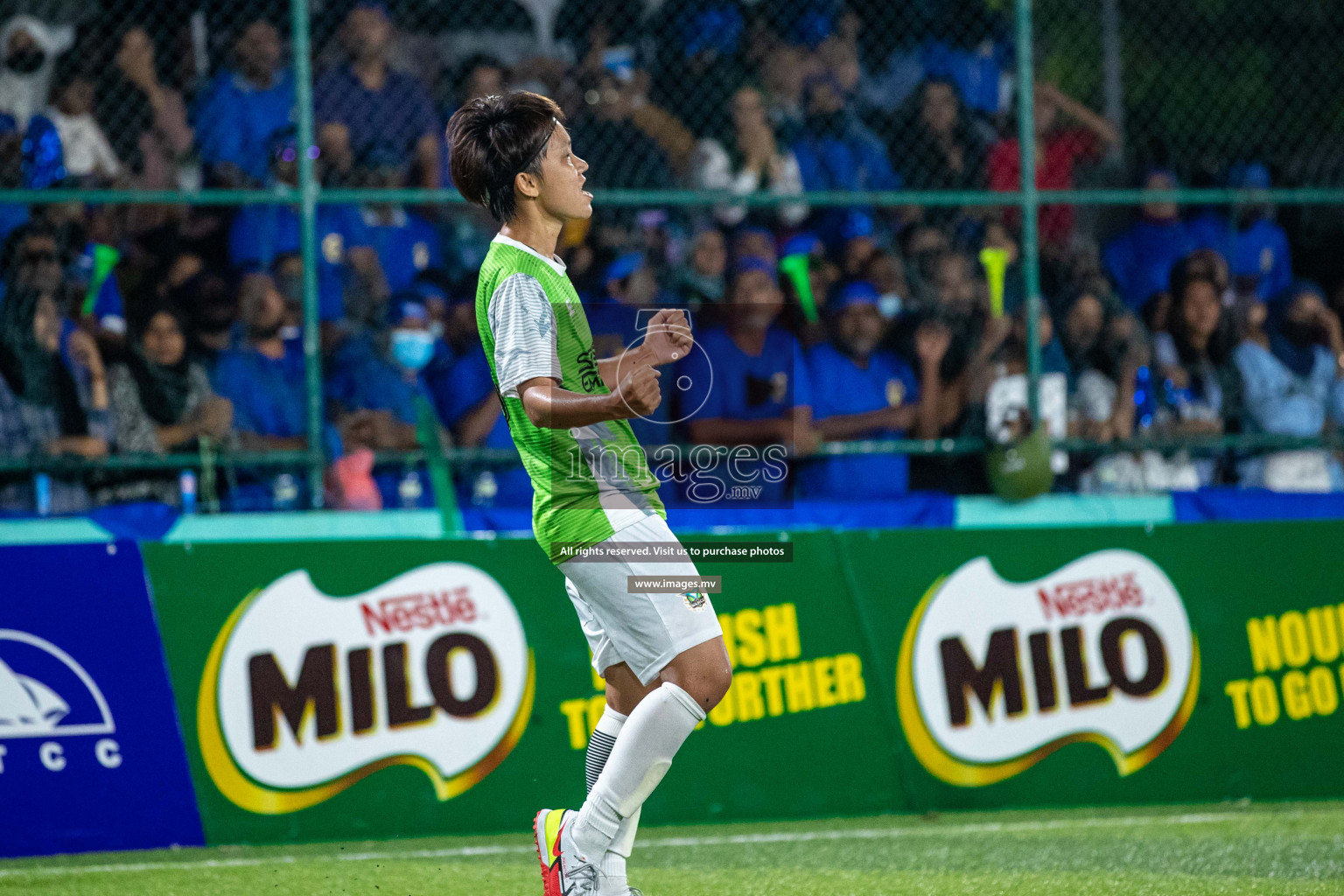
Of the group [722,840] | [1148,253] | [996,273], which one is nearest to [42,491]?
[722,840]

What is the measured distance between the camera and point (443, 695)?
5867mm

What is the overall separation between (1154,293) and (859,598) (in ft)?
10.6

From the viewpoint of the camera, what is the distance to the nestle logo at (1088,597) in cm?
617

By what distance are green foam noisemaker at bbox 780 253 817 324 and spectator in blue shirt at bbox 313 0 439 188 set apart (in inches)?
73.0

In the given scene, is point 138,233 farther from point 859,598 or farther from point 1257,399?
point 1257,399

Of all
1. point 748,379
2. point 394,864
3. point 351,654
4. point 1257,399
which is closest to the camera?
point 394,864

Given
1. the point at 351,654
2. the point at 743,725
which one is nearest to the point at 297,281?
the point at 351,654

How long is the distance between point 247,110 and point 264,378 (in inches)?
60.4

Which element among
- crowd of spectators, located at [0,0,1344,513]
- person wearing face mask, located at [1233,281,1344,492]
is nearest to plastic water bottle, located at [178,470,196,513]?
crowd of spectators, located at [0,0,1344,513]

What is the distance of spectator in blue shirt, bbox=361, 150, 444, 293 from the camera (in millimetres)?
7789

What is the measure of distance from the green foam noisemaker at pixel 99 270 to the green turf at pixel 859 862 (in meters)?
2.66

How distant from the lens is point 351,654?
5.82 meters

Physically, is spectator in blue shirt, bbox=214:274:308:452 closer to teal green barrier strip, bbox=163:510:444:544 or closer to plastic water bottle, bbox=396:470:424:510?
plastic water bottle, bbox=396:470:424:510

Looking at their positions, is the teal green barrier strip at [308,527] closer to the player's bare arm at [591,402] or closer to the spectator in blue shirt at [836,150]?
the player's bare arm at [591,402]
